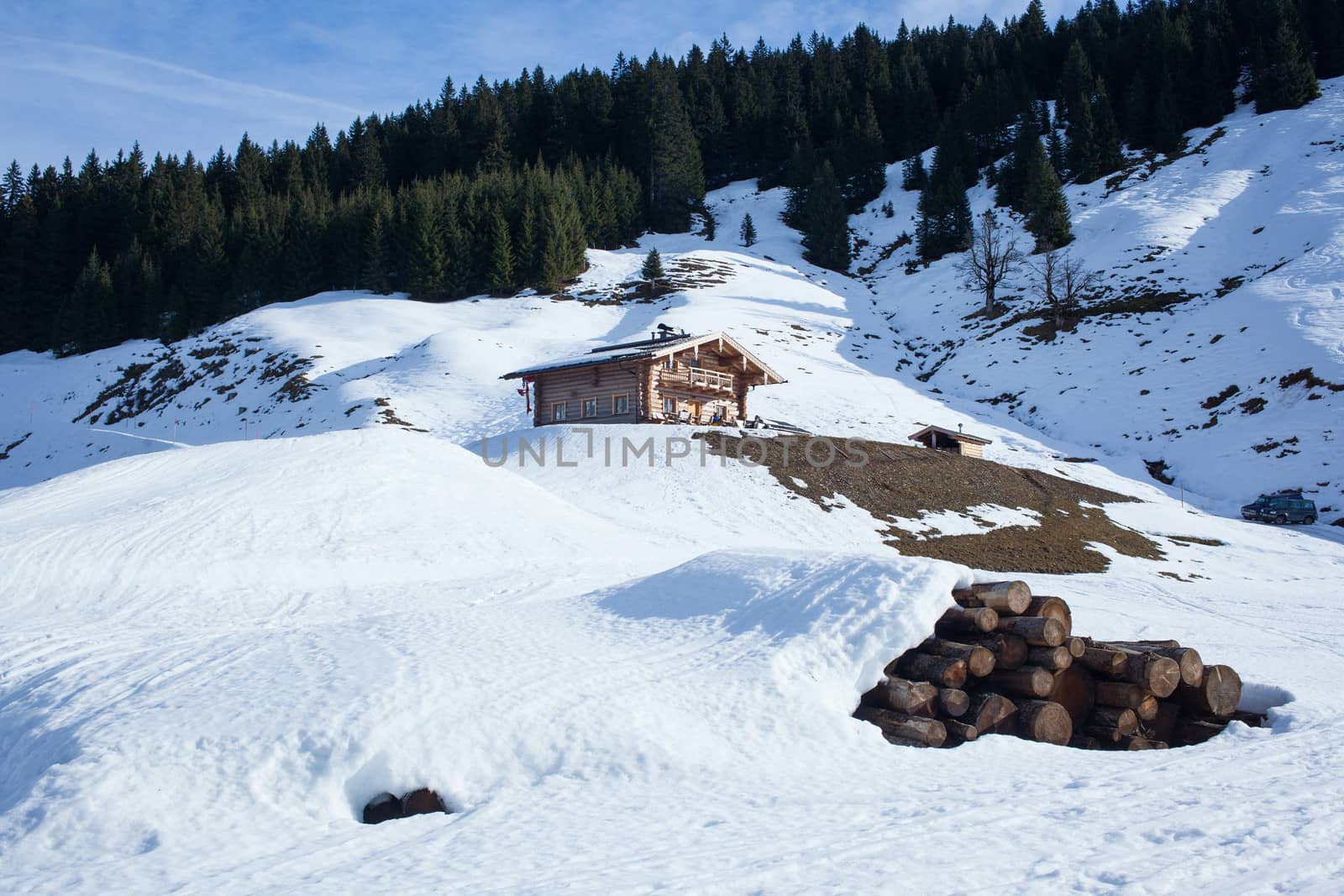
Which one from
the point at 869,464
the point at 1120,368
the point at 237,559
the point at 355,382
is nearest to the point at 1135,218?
the point at 1120,368

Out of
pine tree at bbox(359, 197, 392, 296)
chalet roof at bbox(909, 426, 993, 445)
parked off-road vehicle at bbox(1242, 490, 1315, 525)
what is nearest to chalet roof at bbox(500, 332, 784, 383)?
chalet roof at bbox(909, 426, 993, 445)

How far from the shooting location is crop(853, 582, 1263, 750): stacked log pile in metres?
9.58

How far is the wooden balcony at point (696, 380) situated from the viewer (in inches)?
1618

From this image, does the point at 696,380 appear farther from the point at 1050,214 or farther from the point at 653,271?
the point at 1050,214

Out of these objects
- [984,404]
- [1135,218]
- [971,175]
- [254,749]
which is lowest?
[254,749]

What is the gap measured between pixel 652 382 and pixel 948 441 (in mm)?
15212

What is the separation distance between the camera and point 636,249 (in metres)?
92.1

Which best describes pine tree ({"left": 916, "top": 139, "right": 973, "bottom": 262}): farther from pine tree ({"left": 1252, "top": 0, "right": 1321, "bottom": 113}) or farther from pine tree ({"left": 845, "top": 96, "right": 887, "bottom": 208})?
pine tree ({"left": 1252, "top": 0, "right": 1321, "bottom": 113})

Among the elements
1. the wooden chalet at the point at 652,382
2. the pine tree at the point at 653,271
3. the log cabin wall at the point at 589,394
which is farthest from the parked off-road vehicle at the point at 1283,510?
the pine tree at the point at 653,271

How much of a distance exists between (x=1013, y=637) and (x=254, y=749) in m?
8.36

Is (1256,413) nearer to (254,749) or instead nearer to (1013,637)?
(1013,637)

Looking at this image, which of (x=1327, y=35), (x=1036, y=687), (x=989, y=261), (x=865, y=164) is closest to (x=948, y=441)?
(x=1036, y=687)

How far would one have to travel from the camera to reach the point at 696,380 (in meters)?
42.6

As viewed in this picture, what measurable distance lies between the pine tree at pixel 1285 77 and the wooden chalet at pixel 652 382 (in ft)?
249
